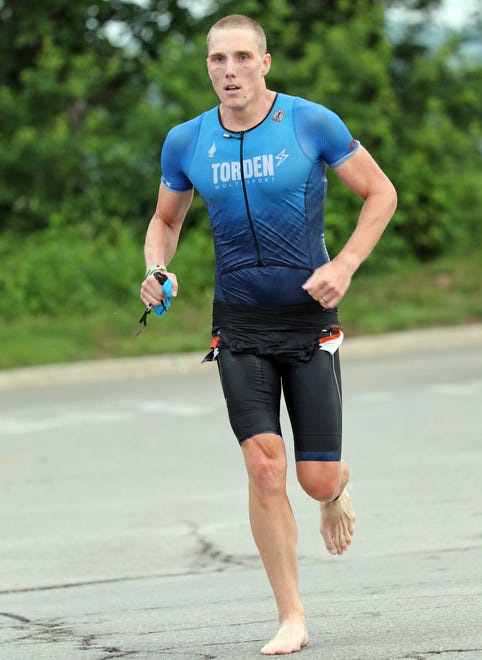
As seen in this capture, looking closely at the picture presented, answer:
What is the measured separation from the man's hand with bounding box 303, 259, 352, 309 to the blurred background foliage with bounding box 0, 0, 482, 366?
16.9m

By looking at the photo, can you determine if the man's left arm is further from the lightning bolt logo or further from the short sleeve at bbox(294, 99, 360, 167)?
the lightning bolt logo

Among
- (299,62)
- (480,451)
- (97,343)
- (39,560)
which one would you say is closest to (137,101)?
(299,62)

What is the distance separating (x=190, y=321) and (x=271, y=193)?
1608 centimetres

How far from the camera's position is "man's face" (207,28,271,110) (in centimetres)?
513

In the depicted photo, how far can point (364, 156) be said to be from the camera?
17.0 feet

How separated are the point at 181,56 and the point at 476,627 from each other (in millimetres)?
20256

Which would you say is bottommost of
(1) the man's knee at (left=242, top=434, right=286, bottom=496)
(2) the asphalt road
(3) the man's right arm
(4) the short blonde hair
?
(2) the asphalt road

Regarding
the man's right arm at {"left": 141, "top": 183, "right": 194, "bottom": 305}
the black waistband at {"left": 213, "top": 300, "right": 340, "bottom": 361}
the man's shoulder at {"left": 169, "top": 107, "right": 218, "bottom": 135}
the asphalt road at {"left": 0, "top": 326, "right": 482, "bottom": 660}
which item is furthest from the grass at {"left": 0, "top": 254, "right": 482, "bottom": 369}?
the black waistband at {"left": 213, "top": 300, "right": 340, "bottom": 361}

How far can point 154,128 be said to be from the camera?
23.9 m

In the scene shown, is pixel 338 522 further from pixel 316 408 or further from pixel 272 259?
pixel 272 259

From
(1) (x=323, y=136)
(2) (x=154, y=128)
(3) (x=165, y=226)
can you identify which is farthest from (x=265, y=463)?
(2) (x=154, y=128)

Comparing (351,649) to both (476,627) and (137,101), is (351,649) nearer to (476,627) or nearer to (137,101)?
(476,627)

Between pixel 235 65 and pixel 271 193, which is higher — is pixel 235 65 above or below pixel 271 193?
above

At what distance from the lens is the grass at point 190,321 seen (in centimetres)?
1939
